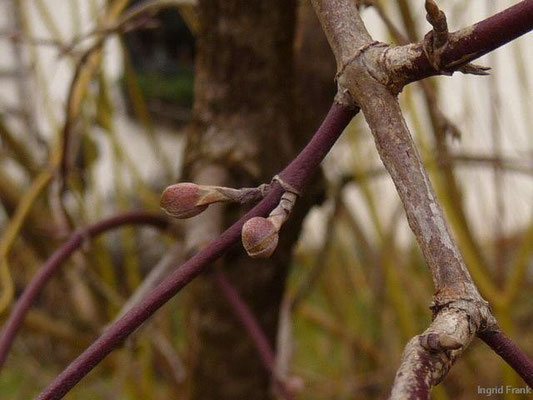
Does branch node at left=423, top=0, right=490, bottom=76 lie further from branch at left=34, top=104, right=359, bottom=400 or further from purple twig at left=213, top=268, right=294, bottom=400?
purple twig at left=213, top=268, right=294, bottom=400

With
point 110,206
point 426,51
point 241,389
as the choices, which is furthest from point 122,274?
point 426,51

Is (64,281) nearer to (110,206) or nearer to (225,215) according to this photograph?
(225,215)

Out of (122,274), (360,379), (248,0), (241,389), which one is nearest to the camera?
(248,0)

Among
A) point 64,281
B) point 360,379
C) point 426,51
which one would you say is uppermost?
point 426,51

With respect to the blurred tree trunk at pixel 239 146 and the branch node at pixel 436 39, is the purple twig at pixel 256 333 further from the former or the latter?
the branch node at pixel 436 39

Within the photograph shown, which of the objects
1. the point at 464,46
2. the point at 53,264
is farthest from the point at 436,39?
the point at 53,264

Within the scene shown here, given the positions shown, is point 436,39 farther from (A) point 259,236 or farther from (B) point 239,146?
(B) point 239,146

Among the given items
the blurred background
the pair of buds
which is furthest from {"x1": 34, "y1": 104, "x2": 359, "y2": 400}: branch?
the blurred background

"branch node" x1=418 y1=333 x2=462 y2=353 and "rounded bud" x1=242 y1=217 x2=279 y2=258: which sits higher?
"rounded bud" x1=242 y1=217 x2=279 y2=258
